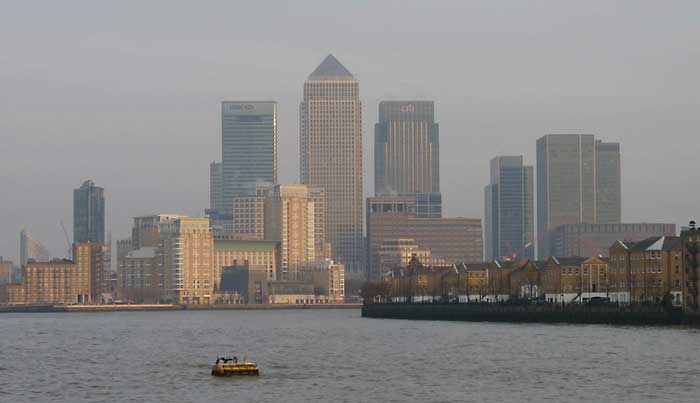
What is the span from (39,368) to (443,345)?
48.4 m

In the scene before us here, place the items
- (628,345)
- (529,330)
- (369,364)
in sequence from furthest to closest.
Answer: (529,330)
(628,345)
(369,364)

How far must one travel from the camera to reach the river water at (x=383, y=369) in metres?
104

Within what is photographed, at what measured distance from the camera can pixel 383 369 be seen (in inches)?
4970

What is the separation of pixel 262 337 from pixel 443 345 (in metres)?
41.4

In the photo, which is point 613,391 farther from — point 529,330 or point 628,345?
point 529,330

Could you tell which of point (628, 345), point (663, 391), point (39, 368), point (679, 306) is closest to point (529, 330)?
point (679, 306)

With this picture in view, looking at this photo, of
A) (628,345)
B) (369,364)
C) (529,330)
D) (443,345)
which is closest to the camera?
(369,364)

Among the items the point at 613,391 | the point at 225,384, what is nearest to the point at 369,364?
the point at 225,384

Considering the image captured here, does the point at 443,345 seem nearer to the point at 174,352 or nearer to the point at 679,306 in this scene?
the point at 174,352

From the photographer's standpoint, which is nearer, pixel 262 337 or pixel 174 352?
pixel 174 352

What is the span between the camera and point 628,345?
14862cm

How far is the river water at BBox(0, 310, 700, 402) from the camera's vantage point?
340 feet

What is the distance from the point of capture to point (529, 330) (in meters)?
196

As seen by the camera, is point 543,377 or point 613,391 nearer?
point 613,391
